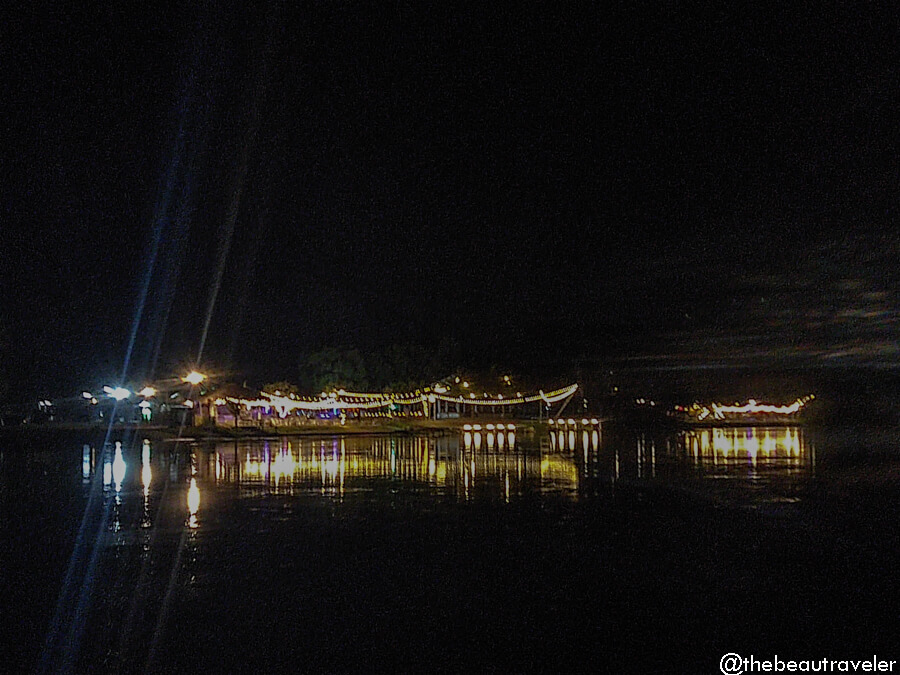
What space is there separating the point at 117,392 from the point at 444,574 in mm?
49680

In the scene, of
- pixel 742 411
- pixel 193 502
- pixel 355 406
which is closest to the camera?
pixel 193 502

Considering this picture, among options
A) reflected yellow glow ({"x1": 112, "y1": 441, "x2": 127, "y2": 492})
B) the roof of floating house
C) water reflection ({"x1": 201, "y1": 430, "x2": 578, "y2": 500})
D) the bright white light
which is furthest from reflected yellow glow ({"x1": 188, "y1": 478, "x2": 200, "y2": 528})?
the bright white light

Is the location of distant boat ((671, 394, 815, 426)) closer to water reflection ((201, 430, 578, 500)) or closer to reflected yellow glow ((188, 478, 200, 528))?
water reflection ((201, 430, 578, 500))

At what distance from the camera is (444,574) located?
841 cm

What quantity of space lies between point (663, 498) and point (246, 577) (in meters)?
8.73

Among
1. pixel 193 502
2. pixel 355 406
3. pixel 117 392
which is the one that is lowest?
pixel 193 502

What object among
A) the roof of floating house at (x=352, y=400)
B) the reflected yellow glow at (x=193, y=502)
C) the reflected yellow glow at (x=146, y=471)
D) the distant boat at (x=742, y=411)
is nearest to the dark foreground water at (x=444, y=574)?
the reflected yellow glow at (x=193, y=502)

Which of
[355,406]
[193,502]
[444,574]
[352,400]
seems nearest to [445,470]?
[193,502]

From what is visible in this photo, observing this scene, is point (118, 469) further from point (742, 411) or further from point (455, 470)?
point (742, 411)

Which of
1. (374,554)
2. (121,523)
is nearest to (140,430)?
(121,523)

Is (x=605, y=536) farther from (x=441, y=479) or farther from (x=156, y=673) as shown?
(x=441, y=479)

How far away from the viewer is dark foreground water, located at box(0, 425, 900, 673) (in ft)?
19.6

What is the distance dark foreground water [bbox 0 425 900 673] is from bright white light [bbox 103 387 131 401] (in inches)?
1481

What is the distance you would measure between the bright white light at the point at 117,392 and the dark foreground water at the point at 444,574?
37617 mm
